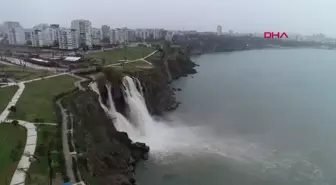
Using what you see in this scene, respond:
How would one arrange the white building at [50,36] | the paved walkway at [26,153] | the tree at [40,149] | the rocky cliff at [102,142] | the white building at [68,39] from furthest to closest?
the white building at [50,36], the white building at [68,39], the rocky cliff at [102,142], the tree at [40,149], the paved walkway at [26,153]

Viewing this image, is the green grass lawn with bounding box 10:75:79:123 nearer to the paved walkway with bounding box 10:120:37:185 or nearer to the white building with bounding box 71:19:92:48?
the paved walkway with bounding box 10:120:37:185

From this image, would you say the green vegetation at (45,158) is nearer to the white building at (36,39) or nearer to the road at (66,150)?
the road at (66,150)

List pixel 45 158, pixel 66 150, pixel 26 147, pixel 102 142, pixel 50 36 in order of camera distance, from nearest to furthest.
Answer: pixel 45 158
pixel 26 147
pixel 66 150
pixel 102 142
pixel 50 36

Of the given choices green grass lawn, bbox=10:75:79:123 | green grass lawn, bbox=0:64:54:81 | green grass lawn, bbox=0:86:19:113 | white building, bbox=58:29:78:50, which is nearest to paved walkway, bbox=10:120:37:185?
green grass lawn, bbox=10:75:79:123

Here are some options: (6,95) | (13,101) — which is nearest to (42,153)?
(13,101)

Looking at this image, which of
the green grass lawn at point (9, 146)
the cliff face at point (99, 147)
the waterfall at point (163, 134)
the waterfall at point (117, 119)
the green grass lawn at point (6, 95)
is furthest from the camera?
the waterfall at point (117, 119)

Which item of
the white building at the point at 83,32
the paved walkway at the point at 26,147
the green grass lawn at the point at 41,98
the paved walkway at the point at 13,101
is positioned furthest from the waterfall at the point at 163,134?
the white building at the point at 83,32

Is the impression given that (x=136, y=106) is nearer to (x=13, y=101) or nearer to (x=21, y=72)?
(x=13, y=101)
